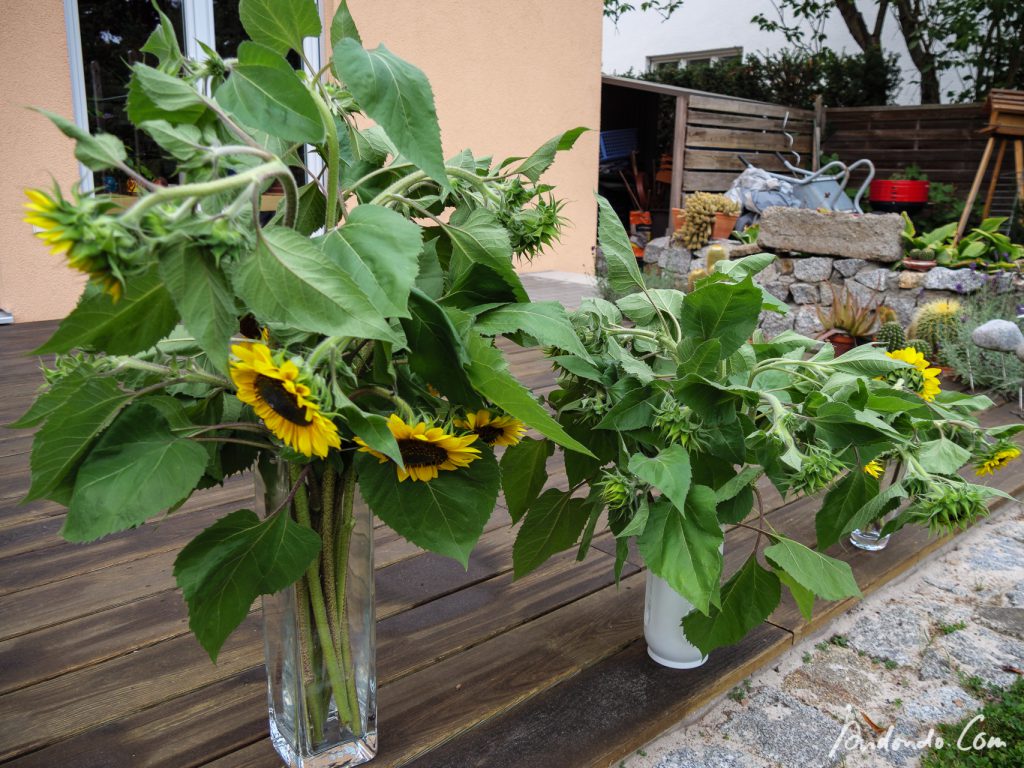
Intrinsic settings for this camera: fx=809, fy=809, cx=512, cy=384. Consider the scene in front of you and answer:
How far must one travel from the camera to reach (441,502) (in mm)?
693

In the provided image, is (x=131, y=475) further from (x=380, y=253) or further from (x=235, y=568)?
(x=380, y=253)

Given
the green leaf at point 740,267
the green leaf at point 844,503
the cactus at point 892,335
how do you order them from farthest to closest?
the cactus at point 892,335
the green leaf at point 740,267
the green leaf at point 844,503

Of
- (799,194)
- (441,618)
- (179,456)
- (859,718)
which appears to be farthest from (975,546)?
(799,194)

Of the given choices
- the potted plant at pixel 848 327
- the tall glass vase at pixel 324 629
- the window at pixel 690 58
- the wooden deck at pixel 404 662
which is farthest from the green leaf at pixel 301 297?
the window at pixel 690 58

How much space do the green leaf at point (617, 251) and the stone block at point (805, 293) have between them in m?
3.92

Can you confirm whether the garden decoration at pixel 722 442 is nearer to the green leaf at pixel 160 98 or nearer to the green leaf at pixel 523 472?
the green leaf at pixel 523 472

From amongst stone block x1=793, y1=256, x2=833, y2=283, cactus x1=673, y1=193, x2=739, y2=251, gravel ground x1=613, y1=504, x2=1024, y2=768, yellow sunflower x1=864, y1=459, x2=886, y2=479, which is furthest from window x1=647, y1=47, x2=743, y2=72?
yellow sunflower x1=864, y1=459, x2=886, y2=479

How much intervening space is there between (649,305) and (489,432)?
1.16 feet

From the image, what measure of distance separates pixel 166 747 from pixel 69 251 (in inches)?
27.4

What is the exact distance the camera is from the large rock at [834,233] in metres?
4.29

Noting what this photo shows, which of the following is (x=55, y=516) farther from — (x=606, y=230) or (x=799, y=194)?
(x=799, y=194)

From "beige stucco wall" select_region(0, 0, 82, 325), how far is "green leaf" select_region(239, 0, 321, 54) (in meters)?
3.11

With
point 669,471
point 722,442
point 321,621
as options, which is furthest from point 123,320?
point 722,442

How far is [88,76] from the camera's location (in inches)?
143
